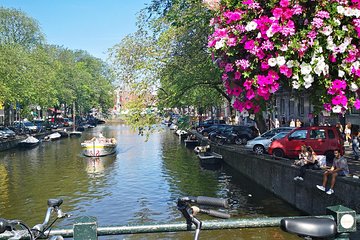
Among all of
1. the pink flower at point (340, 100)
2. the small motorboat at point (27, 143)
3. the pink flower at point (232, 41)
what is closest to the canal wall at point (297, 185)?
the pink flower at point (340, 100)

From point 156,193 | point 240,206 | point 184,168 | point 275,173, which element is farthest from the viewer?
point 184,168

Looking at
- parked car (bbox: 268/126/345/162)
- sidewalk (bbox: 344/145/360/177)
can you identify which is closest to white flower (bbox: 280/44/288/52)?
sidewalk (bbox: 344/145/360/177)

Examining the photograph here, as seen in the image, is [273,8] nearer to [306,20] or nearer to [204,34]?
[306,20]

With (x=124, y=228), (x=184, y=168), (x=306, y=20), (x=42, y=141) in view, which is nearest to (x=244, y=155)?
(x=184, y=168)

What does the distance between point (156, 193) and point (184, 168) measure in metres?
9.88

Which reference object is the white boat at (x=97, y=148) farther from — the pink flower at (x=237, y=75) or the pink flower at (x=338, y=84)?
the pink flower at (x=338, y=84)

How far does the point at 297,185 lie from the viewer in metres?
18.1

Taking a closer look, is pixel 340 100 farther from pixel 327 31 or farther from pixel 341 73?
pixel 327 31

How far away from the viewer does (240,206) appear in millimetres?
19828

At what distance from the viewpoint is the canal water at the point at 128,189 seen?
1795 cm

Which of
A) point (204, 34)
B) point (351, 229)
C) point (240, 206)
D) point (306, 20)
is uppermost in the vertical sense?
point (204, 34)

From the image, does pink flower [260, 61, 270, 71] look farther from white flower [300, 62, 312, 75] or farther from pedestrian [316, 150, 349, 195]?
pedestrian [316, 150, 349, 195]

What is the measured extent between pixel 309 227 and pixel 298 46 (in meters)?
2.28

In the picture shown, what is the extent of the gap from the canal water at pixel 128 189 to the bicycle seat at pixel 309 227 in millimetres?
9398
